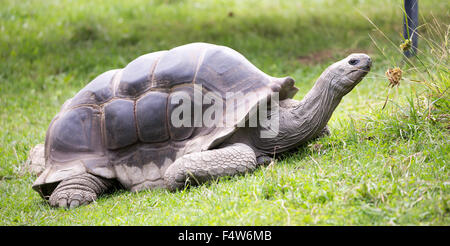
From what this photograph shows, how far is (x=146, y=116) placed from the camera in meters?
3.75

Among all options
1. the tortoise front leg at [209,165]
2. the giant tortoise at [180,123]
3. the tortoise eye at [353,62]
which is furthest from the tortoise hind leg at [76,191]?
the tortoise eye at [353,62]

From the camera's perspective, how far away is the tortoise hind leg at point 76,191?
12.2ft

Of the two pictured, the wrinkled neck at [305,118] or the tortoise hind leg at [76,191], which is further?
the tortoise hind leg at [76,191]

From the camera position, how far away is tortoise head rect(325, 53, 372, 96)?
3.43 meters

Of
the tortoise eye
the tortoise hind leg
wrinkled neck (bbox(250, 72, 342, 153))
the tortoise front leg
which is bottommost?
the tortoise hind leg

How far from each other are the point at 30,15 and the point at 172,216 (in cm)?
770

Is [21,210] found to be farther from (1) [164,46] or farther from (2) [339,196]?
(1) [164,46]

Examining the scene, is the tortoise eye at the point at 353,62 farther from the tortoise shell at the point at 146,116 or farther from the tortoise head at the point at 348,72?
the tortoise shell at the point at 146,116

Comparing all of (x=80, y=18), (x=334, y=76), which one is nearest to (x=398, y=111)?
(x=334, y=76)

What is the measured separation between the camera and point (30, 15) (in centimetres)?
927

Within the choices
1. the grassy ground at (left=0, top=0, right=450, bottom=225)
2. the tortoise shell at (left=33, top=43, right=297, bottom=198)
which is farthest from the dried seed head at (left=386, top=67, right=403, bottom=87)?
the tortoise shell at (left=33, top=43, right=297, bottom=198)

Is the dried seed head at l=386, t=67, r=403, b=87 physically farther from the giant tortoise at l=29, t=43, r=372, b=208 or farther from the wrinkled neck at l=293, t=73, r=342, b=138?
the wrinkled neck at l=293, t=73, r=342, b=138

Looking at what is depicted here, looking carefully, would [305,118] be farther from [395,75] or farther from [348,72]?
[395,75]

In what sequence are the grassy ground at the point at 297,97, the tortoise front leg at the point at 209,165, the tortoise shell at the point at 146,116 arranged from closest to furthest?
1. the grassy ground at the point at 297,97
2. the tortoise front leg at the point at 209,165
3. the tortoise shell at the point at 146,116
